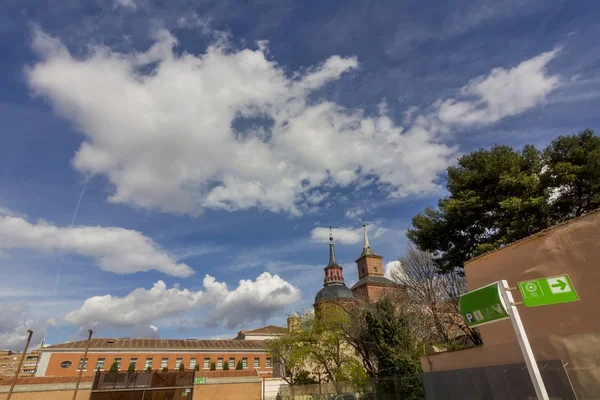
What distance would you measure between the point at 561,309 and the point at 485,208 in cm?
931

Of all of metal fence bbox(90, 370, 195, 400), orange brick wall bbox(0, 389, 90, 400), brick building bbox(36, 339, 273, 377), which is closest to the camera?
metal fence bbox(90, 370, 195, 400)

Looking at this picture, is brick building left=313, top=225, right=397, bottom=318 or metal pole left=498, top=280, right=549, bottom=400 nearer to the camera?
metal pole left=498, top=280, right=549, bottom=400

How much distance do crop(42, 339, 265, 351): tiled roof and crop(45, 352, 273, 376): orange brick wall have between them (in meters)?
0.91

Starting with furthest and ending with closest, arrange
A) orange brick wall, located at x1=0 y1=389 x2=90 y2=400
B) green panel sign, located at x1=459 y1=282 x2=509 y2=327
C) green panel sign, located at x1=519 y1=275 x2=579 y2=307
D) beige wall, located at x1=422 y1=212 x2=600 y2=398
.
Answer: orange brick wall, located at x1=0 y1=389 x2=90 y2=400 → beige wall, located at x1=422 y1=212 x2=600 y2=398 → green panel sign, located at x1=459 y1=282 x2=509 y2=327 → green panel sign, located at x1=519 y1=275 x2=579 y2=307

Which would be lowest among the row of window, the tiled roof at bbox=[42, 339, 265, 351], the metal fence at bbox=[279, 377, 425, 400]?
the metal fence at bbox=[279, 377, 425, 400]

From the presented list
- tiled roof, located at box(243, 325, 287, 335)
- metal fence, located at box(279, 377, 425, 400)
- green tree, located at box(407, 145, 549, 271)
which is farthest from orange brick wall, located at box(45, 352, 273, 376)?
green tree, located at box(407, 145, 549, 271)

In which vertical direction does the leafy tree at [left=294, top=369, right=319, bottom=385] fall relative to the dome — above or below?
below

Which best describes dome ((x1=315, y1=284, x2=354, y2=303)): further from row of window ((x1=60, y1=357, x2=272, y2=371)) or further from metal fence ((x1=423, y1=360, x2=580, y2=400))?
metal fence ((x1=423, y1=360, x2=580, y2=400))

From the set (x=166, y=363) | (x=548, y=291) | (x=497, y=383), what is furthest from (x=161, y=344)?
(x=548, y=291)

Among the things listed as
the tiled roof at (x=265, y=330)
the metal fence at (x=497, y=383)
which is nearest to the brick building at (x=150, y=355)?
the tiled roof at (x=265, y=330)

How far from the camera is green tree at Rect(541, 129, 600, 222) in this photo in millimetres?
15344

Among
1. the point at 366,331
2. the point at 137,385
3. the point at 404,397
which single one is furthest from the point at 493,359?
the point at 137,385

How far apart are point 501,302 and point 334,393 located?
2132cm

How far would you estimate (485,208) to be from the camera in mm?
17469
